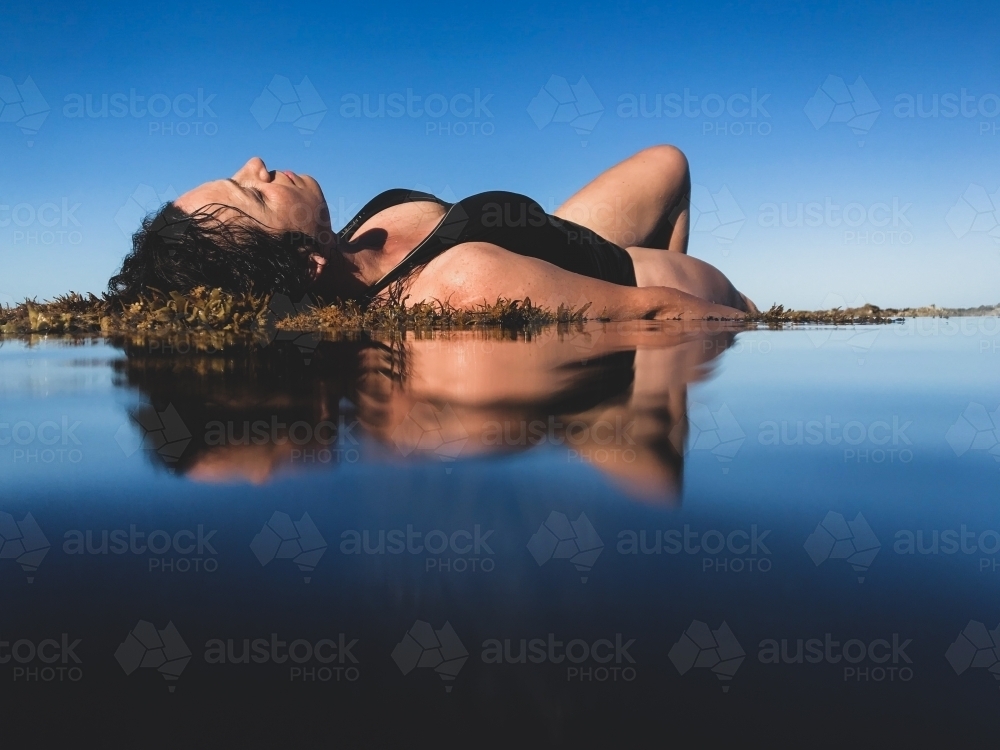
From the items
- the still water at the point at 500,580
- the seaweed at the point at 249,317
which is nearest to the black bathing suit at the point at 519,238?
the seaweed at the point at 249,317

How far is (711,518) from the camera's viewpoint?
22.6 inches

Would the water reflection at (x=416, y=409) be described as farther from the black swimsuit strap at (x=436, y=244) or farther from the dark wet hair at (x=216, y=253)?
the black swimsuit strap at (x=436, y=244)

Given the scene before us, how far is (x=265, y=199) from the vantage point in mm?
3770

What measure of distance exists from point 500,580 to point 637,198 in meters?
5.28

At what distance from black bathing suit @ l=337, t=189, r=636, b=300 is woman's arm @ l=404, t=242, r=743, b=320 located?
0.11m

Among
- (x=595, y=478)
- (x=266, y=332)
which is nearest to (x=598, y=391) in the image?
(x=595, y=478)

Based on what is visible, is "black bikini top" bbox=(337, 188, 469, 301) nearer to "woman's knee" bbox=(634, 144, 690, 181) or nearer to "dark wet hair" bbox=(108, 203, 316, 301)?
"dark wet hair" bbox=(108, 203, 316, 301)

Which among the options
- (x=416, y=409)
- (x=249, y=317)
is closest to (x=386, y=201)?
(x=249, y=317)

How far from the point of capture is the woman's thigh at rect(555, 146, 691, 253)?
17.7 feet

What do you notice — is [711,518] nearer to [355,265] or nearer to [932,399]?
[932,399]

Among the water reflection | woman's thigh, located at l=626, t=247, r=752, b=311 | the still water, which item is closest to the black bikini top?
woman's thigh, located at l=626, t=247, r=752, b=311

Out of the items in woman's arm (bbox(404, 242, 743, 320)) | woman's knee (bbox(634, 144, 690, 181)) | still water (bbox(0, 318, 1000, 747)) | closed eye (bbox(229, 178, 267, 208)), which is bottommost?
still water (bbox(0, 318, 1000, 747))

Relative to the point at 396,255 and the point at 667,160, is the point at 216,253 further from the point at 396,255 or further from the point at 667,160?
the point at 667,160

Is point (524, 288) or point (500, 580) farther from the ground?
point (524, 288)
